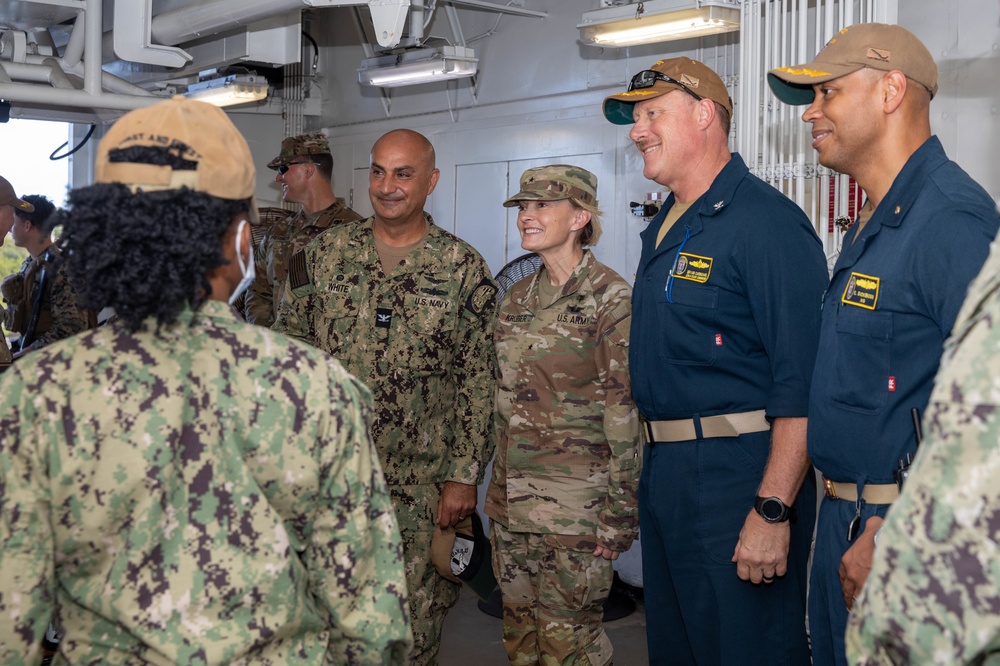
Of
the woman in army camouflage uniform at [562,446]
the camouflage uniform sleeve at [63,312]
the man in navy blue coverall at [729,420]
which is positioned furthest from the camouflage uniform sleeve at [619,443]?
the camouflage uniform sleeve at [63,312]

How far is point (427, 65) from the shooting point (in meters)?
5.90

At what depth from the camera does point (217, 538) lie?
4.85 feet

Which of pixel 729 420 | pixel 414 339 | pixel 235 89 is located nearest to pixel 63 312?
pixel 235 89

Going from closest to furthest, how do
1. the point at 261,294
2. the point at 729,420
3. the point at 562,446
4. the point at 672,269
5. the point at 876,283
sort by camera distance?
the point at 876,283 < the point at 729,420 < the point at 672,269 < the point at 562,446 < the point at 261,294

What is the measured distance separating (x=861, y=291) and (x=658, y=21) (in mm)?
2647

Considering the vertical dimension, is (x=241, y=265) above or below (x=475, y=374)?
above

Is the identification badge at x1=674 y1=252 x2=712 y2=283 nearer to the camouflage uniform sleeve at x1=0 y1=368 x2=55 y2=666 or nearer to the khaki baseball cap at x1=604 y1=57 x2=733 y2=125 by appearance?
the khaki baseball cap at x1=604 y1=57 x2=733 y2=125

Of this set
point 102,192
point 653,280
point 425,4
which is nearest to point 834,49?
point 653,280

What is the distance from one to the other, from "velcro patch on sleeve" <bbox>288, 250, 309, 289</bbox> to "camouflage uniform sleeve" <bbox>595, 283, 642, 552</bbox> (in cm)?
115

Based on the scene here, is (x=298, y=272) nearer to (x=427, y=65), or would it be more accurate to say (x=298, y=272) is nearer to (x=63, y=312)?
(x=427, y=65)

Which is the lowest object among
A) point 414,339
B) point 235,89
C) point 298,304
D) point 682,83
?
point 414,339

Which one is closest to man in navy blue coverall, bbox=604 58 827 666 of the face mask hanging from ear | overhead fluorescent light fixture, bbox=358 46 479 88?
the face mask hanging from ear

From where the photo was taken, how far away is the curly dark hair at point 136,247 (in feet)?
4.73

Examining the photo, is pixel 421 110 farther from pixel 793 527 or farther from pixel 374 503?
pixel 374 503
